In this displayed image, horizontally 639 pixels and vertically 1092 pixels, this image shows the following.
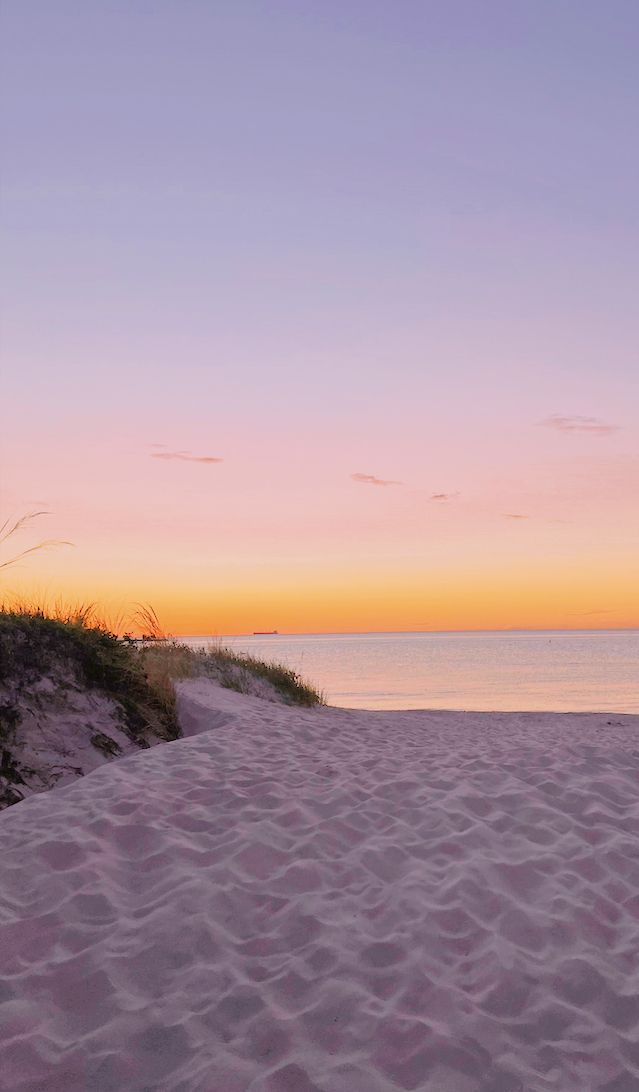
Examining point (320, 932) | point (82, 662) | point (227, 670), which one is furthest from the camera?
point (227, 670)

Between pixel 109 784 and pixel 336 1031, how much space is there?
409 cm

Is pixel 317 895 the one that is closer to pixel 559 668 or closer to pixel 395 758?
pixel 395 758

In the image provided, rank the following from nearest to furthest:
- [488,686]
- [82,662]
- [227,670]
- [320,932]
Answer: [320,932] → [82,662] → [227,670] → [488,686]

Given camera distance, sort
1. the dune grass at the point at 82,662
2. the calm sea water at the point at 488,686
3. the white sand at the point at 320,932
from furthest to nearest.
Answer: the calm sea water at the point at 488,686
the dune grass at the point at 82,662
the white sand at the point at 320,932

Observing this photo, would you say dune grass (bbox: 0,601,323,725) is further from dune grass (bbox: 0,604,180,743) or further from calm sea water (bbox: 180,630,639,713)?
calm sea water (bbox: 180,630,639,713)

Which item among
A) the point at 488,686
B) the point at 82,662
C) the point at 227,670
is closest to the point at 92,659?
the point at 82,662

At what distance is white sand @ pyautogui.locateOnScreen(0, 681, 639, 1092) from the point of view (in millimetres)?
3695

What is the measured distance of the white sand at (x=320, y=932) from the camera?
3.70 metres

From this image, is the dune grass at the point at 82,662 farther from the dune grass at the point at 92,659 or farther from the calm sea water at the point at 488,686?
the calm sea water at the point at 488,686

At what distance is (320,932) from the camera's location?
476cm

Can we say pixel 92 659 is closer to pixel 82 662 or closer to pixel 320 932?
pixel 82 662

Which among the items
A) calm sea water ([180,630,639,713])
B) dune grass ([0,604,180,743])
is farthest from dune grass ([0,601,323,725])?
calm sea water ([180,630,639,713])

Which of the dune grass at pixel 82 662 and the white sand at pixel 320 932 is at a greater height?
the dune grass at pixel 82 662

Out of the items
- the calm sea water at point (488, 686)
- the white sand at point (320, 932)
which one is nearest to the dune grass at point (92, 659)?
the white sand at point (320, 932)
